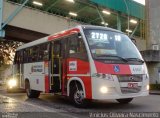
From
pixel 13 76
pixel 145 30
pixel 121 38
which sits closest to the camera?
pixel 121 38

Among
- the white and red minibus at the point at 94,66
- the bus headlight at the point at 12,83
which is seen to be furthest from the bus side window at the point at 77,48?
the bus headlight at the point at 12,83

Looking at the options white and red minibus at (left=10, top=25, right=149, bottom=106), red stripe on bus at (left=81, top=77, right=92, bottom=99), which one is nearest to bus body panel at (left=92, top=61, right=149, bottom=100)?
white and red minibus at (left=10, top=25, right=149, bottom=106)

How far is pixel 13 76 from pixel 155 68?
13.4m

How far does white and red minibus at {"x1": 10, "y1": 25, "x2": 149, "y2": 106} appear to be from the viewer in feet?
33.6

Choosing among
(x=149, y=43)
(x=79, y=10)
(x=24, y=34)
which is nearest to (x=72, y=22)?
(x=79, y=10)

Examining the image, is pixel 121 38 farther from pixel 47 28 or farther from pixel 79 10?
pixel 79 10

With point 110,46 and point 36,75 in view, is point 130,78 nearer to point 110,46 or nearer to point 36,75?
point 110,46

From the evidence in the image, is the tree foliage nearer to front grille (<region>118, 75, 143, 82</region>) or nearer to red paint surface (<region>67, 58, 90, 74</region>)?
red paint surface (<region>67, 58, 90, 74</region>)

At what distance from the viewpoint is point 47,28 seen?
26.3 metres

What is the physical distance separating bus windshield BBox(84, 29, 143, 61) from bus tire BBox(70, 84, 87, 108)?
1397 millimetres

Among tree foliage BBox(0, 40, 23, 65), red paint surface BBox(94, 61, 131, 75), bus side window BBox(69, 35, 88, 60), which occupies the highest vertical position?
tree foliage BBox(0, 40, 23, 65)

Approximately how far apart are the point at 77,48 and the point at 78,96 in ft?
5.56

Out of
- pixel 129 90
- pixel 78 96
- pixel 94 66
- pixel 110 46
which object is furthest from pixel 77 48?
pixel 129 90

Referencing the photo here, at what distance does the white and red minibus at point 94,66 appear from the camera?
10.2 metres
